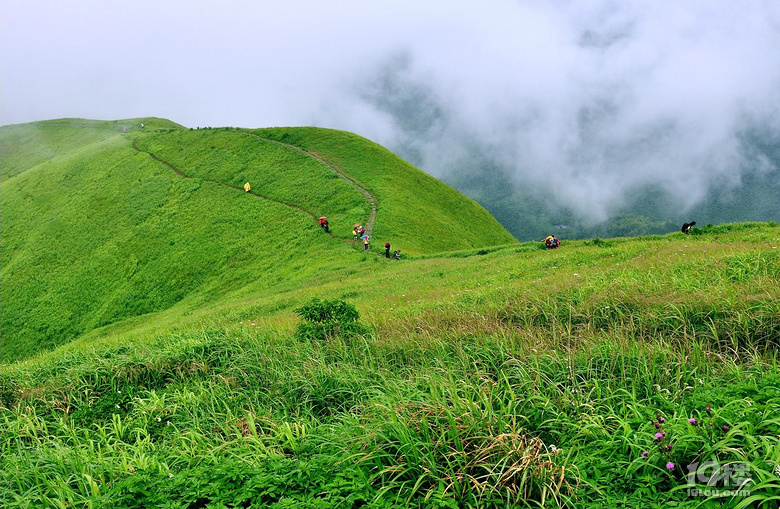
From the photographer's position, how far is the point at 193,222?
48.5 metres

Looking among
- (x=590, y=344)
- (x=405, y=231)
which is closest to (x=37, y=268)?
(x=405, y=231)

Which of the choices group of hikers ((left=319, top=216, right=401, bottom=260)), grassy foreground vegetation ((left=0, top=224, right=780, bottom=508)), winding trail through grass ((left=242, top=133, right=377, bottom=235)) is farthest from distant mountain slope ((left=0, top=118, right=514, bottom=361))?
grassy foreground vegetation ((left=0, top=224, right=780, bottom=508))

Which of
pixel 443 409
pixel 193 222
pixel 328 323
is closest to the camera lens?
pixel 443 409

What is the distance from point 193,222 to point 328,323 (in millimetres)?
45147

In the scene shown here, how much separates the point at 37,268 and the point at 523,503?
203 ft

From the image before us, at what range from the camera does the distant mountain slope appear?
38.8 metres

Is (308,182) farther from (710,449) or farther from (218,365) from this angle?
(710,449)

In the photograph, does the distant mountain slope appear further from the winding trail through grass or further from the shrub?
the shrub

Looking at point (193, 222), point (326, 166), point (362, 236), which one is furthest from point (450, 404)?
point (326, 166)

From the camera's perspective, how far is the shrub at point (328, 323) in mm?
8453

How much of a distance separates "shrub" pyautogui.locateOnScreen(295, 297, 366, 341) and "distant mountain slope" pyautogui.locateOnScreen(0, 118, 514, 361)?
20.6 meters

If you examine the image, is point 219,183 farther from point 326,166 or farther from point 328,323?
point 328,323

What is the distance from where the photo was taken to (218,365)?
800cm

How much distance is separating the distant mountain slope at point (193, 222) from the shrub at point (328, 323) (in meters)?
20.6
